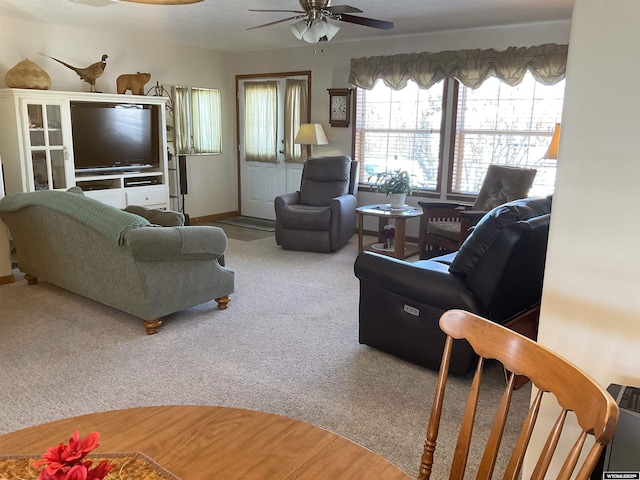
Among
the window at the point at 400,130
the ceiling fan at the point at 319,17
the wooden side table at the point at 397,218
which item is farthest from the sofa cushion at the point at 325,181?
the ceiling fan at the point at 319,17

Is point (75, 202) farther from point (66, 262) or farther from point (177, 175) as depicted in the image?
point (177, 175)

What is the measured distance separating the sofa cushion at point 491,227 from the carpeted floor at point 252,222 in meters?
4.31

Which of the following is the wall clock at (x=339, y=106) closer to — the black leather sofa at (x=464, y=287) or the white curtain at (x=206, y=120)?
the white curtain at (x=206, y=120)

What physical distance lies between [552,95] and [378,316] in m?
3.39

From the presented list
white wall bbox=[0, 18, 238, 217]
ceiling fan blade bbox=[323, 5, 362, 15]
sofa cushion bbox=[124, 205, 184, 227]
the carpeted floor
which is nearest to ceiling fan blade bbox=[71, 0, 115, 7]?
white wall bbox=[0, 18, 238, 217]

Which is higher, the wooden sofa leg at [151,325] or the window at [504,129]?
the window at [504,129]

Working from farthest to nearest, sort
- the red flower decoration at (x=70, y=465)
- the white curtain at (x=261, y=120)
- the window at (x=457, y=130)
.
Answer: the white curtain at (x=261, y=120) < the window at (x=457, y=130) < the red flower decoration at (x=70, y=465)

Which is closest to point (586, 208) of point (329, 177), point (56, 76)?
point (329, 177)

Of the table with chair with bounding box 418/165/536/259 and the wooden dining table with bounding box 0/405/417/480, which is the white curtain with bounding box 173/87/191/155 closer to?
the table with chair with bounding box 418/165/536/259

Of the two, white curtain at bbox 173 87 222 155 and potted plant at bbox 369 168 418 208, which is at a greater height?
white curtain at bbox 173 87 222 155

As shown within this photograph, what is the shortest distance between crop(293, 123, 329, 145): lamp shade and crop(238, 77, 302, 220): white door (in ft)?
2.08

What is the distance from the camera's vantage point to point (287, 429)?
1.13 m

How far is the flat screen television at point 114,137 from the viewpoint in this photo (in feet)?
18.0

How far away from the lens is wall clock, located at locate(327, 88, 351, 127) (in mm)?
6383
